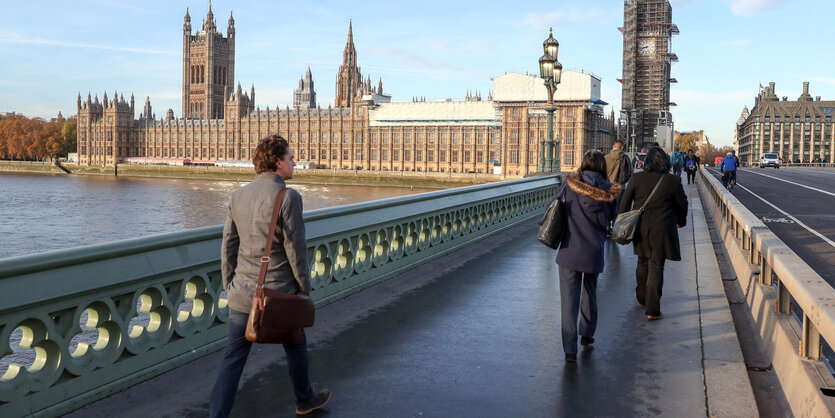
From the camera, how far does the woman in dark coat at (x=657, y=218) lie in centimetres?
672

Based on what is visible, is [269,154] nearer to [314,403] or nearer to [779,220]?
[314,403]

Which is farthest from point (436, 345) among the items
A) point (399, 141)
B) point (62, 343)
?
point (399, 141)

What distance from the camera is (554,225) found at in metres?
5.56

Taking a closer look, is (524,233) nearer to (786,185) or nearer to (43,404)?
(43,404)

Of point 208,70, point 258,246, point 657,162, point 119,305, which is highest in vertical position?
point 208,70

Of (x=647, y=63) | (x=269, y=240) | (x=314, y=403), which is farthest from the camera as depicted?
(x=647, y=63)

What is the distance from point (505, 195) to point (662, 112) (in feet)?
297

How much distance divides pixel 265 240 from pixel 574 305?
9.09 ft

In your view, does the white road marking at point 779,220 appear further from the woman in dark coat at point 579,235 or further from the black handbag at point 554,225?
the black handbag at point 554,225

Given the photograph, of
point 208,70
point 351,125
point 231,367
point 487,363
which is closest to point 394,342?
point 487,363

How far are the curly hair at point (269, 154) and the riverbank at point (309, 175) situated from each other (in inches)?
3464

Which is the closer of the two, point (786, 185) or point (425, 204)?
point (425, 204)

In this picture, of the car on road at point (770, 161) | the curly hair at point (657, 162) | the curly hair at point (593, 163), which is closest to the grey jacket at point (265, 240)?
the curly hair at point (593, 163)

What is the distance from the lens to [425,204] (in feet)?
32.5
